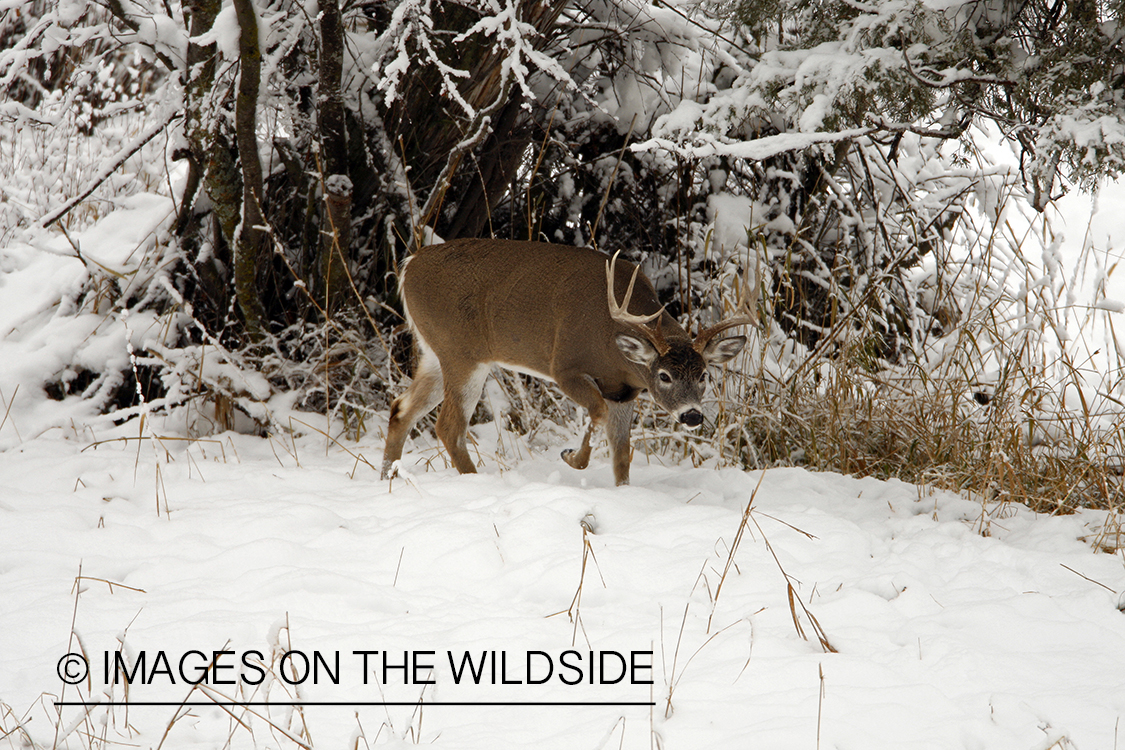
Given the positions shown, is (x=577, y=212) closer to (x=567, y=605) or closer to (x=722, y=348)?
(x=722, y=348)

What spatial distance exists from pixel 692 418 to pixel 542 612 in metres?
1.47

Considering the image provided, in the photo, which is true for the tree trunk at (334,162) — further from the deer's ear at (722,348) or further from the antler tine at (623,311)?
the deer's ear at (722,348)

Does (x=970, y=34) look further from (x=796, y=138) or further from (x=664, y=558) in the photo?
(x=664, y=558)

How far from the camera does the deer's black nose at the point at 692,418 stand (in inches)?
Answer: 163

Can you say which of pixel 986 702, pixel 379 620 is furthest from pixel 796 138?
pixel 379 620

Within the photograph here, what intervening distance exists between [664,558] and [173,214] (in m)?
4.39

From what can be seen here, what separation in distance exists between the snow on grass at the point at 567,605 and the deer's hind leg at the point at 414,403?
38 cm

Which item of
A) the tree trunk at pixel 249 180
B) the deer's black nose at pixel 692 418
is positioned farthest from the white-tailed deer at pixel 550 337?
the tree trunk at pixel 249 180

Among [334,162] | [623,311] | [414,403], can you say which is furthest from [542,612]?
[334,162]

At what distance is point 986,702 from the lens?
2.38 m

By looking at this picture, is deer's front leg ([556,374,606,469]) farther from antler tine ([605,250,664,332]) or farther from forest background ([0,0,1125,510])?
forest background ([0,0,1125,510])

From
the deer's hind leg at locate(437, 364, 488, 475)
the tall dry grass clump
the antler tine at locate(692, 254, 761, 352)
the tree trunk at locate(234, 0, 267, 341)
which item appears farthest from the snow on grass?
the tree trunk at locate(234, 0, 267, 341)

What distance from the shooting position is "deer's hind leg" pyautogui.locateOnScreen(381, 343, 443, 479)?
15.7ft

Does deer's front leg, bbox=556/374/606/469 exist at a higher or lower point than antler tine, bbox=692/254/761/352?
lower
